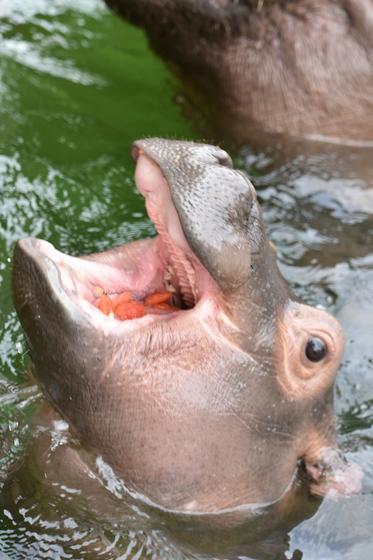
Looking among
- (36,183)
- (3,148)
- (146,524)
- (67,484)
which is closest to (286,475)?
(146,524)

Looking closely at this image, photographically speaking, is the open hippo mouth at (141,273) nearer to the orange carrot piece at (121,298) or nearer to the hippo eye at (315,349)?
the orange carrot piece at (121,298)

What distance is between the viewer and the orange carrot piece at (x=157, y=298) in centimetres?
366

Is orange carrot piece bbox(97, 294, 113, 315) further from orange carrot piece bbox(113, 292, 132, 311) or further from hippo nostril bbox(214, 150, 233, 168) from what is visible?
hippo nostril bbox(214, 150, 233, 168)

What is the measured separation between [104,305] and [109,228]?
2152 millimetres

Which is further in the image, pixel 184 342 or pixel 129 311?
pixel 129 311

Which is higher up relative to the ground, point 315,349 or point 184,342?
point 184,342

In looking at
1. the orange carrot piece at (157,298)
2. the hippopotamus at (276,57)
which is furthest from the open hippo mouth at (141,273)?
the hippopotamus at (276,57)

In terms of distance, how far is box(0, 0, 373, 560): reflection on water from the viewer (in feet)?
11.9

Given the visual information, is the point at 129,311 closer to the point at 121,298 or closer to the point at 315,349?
the point at 121,298

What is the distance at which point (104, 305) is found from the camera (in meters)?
3.45

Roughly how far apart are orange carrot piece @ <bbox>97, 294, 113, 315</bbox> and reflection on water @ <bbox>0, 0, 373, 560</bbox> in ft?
1.52

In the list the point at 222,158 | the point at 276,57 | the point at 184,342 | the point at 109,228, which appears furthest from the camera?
the point at 276,57

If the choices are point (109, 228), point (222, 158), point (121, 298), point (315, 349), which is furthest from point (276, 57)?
point (121, 298)

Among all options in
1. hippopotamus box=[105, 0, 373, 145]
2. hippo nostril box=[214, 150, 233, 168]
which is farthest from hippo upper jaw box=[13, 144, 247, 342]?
hippopotamus box=[105, 0, 373, 145]
